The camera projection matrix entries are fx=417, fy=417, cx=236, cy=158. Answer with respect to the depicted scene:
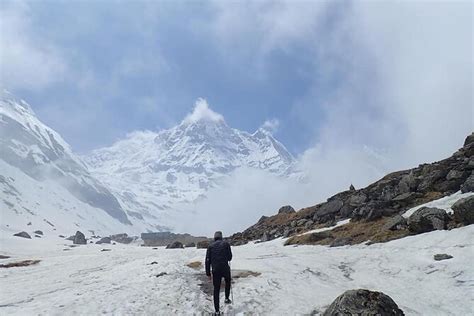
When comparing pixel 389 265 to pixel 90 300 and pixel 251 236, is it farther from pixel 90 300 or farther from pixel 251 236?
pixel 251 236

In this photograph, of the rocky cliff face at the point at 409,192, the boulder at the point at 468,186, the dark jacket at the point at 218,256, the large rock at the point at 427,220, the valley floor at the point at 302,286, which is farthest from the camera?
the rocky cliff face at the point at 409,192

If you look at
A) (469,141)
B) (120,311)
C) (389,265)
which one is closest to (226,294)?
(120,311)

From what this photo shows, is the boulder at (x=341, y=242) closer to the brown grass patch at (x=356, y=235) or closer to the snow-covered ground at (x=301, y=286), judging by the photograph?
the brown grass patch at (x=356, y=235)

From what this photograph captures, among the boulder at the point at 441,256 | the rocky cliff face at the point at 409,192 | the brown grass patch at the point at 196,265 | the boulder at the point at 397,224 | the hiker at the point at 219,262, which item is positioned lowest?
the boulder at the point at 441,256

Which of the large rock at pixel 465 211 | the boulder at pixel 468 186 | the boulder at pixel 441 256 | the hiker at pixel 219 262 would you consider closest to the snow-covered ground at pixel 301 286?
the boulder at pixel 441 256

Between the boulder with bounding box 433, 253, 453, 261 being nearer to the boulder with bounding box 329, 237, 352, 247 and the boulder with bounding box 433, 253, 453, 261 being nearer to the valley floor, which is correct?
the valley floor

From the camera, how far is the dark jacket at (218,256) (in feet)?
55.1

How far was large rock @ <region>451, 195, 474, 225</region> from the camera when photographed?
2353 centimetres

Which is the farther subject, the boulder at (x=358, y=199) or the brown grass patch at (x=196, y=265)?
the boulder at (x=358, y=199)

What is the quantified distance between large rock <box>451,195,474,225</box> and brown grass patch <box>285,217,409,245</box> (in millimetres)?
3717

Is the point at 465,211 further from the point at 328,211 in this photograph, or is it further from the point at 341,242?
the point at 328,211

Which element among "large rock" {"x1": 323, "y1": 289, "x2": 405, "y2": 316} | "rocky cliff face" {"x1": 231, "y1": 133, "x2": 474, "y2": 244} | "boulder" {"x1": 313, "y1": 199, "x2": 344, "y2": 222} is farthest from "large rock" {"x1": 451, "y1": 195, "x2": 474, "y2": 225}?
"boulder" {"x1": 313, "y1": 199, "x2": 344, "y2": 222}

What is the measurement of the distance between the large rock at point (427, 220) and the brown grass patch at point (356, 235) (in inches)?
32.0

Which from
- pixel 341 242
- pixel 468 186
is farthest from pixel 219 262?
pixel 468 186
